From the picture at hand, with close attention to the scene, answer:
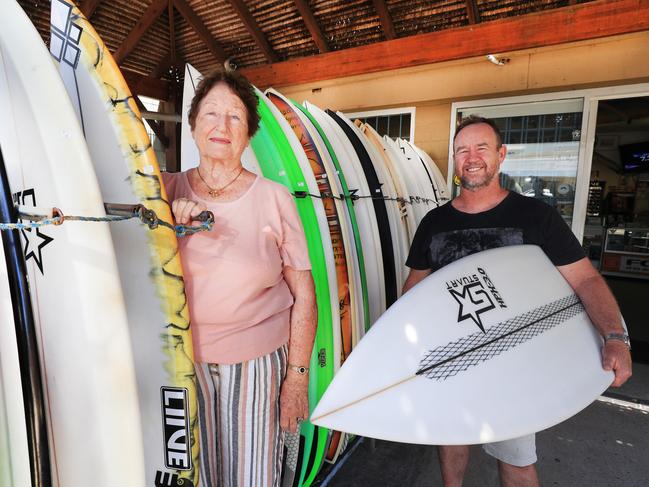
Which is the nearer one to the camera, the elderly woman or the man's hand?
the elderly woman

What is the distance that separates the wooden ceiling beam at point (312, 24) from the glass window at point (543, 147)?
5.56ft

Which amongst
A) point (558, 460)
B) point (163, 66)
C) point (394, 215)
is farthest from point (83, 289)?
point (163, 66)

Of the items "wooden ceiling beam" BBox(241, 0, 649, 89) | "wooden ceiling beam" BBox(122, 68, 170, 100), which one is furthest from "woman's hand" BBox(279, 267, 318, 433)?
"wooden ceiling beam" BBox(122, 68, 170, 100)

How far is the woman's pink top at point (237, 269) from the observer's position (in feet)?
2.97

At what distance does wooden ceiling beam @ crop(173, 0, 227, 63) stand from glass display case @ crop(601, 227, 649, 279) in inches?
249

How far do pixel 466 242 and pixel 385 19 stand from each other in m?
3.00

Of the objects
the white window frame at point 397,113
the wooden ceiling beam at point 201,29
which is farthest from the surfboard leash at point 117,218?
the wooden ceiling beam at point 201,29

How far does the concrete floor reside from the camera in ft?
5.65

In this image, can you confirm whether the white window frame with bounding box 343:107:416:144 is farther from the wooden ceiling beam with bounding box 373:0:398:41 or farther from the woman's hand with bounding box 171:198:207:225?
the woman's hand with bounding box 171:198:207:225

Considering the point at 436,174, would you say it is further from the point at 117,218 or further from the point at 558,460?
the point at 117,218

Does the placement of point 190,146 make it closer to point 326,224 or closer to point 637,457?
point 326,224

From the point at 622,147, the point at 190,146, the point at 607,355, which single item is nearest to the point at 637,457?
the point at 607,355

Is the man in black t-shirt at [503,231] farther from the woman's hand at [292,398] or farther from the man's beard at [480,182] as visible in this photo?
the woman's hand at [292,398]

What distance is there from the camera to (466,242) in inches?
55.2
